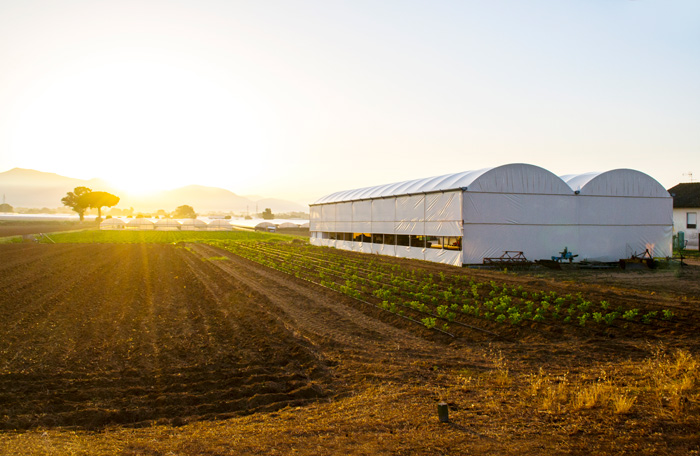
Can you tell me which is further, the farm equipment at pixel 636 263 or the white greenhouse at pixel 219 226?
the white greenhouse at pixel 219 226

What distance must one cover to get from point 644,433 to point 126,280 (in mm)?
20311

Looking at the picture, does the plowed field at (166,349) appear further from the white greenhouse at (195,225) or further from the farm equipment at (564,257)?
the white greenhouse at (195,225)

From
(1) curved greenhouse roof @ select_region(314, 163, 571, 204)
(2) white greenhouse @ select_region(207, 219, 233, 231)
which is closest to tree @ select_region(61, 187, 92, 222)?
(2) white greenhouse @ select_region(207, 219, 233, 231)

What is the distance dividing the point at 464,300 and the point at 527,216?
44.3ft

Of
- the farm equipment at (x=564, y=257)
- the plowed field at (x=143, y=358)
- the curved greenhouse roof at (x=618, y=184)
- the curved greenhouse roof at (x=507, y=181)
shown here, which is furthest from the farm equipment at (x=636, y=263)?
the plowed field at (x=143, y=358)

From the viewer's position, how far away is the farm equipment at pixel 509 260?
2547cm

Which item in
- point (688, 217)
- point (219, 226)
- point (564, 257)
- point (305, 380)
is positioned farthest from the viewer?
point (219, 226)

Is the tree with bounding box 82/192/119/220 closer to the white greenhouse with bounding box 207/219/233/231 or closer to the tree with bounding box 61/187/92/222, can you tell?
the tree with bounding box 61/187/92/222

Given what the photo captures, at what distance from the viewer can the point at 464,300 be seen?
15156 millimetres

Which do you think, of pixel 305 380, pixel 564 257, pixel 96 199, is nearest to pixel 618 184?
pixel 564 257

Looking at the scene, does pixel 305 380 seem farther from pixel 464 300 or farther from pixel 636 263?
pixel 636 263

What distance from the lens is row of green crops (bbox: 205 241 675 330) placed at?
12375 mm

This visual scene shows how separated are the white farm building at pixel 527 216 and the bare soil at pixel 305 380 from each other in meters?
10.3

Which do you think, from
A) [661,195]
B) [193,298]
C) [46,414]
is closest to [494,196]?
[661,195]
